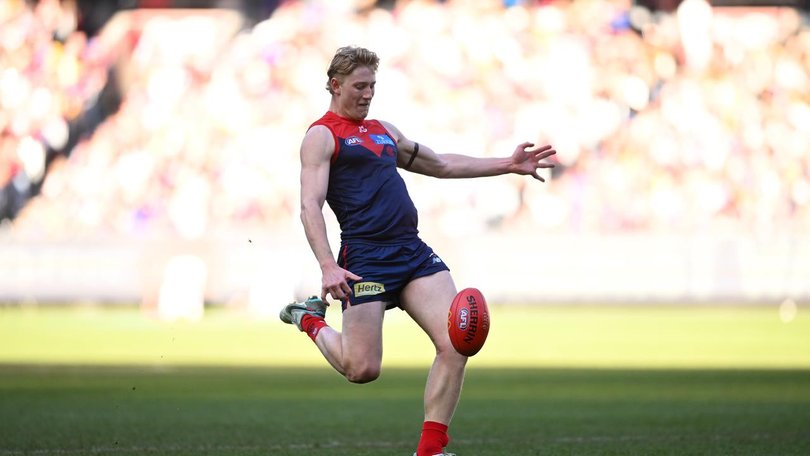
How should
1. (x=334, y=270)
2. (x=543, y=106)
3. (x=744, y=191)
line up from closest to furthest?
1. (x=334, y=270)
2. (x=744, y=191)
3. (x=543, y=106)

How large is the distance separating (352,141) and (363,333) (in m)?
0.97

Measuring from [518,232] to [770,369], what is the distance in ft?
35.8

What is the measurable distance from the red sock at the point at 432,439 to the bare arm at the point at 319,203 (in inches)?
30.9

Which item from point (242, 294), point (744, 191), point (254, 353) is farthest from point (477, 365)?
point (744, 191)

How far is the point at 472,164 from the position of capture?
300 inches

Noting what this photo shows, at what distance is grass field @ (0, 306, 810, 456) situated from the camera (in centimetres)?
844

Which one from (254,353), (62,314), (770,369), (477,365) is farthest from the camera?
(62,314)

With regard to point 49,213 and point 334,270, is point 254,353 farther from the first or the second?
point 49,213

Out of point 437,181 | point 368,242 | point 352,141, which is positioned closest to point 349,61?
point 352,141

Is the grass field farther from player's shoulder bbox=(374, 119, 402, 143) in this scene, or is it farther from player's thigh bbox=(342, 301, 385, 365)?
player's shoulder bbox=(374, 119, 402, 143)

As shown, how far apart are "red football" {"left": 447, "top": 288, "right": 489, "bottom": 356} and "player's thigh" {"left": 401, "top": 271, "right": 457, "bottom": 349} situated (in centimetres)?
19

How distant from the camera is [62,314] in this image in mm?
24344

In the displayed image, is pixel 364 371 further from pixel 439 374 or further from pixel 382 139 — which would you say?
pixel 382 139

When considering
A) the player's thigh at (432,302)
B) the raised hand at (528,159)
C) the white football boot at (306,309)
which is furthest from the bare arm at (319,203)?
the raised hand at (528,159)
